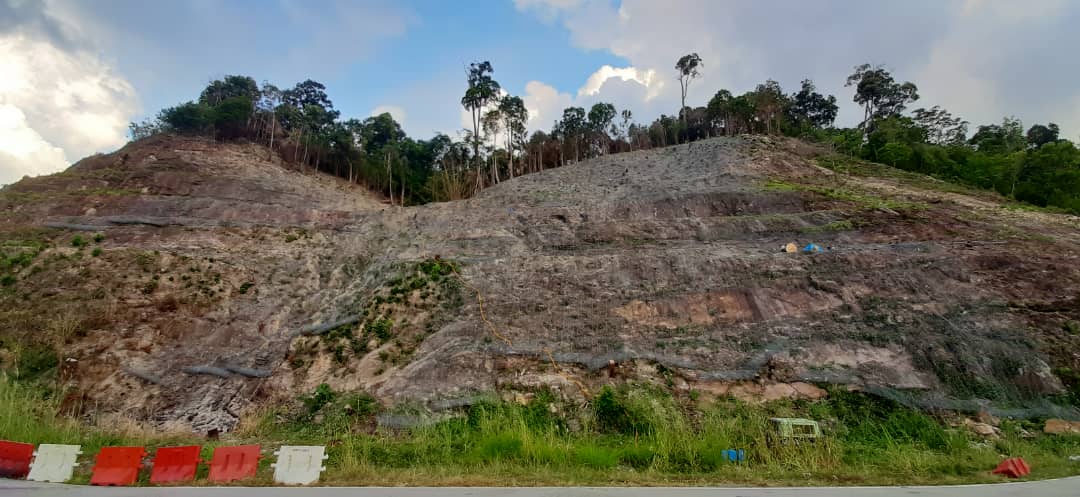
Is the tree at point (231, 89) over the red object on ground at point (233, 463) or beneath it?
over

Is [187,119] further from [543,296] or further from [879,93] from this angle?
[879,93]

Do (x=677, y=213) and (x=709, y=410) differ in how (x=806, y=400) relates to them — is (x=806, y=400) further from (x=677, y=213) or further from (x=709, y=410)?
(x=677, y=213)

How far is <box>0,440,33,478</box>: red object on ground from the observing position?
7.99m

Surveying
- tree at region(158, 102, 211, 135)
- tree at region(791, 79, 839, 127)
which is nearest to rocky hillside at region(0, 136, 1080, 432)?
tree at region(158, 102, 211, 135)

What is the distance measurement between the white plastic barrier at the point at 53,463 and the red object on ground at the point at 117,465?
400mm

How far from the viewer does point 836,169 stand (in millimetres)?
24156

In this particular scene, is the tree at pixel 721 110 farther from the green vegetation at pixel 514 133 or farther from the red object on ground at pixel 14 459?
the red object on ground at pixel 14 459

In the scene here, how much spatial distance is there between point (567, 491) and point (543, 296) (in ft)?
27.3

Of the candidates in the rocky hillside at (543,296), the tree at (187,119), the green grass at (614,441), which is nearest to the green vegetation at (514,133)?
the tree at (187,119)

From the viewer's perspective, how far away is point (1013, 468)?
790 cm

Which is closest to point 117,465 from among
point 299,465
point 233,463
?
point 233,463

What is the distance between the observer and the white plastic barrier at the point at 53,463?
7.85 m

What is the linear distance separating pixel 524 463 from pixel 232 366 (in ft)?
31.4

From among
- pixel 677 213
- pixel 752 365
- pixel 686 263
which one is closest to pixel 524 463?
pixel 752 365
